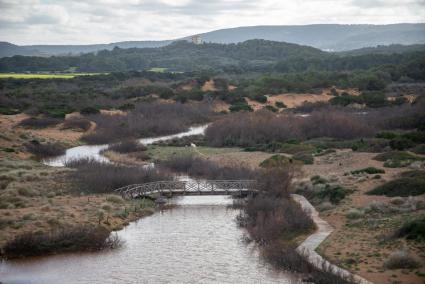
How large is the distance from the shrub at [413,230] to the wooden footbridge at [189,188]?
41.0 ft

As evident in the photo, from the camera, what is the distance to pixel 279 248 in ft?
85.8

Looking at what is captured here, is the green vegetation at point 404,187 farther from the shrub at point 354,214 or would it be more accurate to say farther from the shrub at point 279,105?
the shrub at point 279,105

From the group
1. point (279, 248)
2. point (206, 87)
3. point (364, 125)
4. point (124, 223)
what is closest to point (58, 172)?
point (124, 223)

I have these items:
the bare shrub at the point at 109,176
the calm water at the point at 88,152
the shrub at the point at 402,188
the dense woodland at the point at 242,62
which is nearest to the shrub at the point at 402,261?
the shrub at the point at 402,188

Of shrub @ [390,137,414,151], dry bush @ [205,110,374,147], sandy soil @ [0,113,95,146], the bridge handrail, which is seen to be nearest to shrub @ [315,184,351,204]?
the bridge handrail

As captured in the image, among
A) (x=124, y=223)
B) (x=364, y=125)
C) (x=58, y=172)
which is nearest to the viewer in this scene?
(x=124, y=223)

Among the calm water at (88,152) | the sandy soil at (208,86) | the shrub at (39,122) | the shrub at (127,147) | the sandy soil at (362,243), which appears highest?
the sandy soil at (208,86)

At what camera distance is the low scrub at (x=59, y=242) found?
2716cm

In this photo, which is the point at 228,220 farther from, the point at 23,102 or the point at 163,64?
the point at 163,64

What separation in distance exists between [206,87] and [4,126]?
149ft

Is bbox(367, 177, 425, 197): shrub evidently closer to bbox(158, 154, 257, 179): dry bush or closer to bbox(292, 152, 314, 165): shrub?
bbox(158, 154, 257, 179): dry bush

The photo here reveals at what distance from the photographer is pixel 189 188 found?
38781 millimetres

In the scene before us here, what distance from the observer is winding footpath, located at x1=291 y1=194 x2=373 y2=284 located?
73.3 ft

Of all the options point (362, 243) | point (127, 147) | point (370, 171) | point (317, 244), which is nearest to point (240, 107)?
point (127, 147)
